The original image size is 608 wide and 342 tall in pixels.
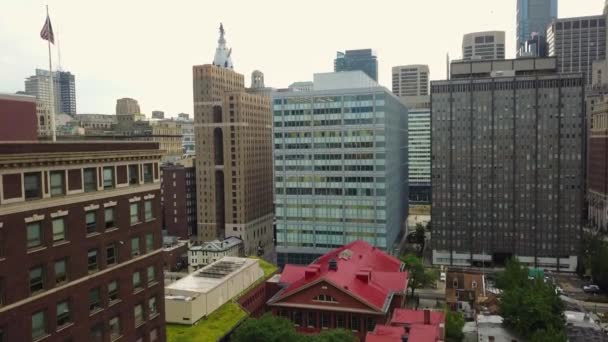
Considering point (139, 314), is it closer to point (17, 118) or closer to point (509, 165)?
point (17, 118)

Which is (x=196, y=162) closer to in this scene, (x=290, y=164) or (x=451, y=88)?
(x=290, y=164)

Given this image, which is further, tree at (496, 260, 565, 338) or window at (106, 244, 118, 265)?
tree at (496, 260, 565, 338)

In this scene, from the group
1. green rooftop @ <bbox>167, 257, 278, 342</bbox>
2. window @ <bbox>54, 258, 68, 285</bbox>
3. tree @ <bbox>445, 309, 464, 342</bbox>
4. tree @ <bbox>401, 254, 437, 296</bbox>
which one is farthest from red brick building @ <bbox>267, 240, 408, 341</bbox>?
window @ <bbox>54, 258, 68, 285</bbox>

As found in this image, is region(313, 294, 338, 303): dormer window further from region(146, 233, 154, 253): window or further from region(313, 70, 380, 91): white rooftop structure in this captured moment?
region(313, 70, 380, 91): white rooftop structure

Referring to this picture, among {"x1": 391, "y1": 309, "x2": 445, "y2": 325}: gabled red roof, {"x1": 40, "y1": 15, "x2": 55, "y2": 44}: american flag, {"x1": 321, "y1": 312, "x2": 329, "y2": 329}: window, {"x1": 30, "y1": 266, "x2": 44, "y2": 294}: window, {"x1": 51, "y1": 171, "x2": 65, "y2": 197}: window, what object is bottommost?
{"x1": 321, "y1": 312, "x2": 329, "y2": 329}: window

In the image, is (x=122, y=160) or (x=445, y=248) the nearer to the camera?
(x=122, y=160)

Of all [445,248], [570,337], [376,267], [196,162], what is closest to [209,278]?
[376,267]
